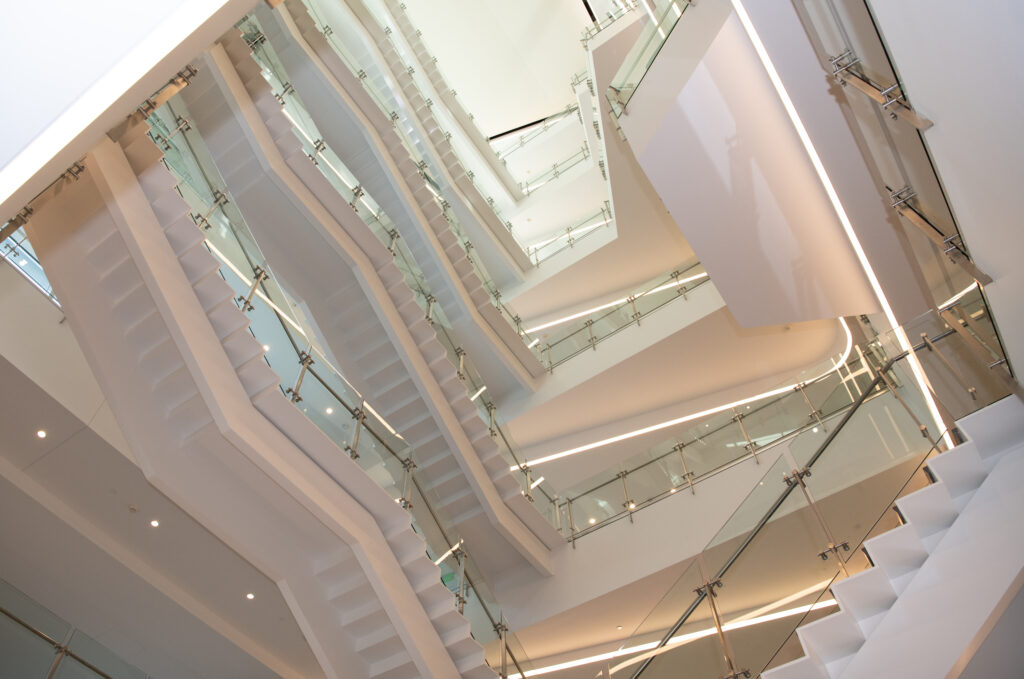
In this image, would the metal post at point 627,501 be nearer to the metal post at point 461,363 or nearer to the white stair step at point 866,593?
the metal post at point 461,363

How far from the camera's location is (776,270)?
805cm

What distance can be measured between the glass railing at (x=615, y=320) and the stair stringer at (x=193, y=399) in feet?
22.0

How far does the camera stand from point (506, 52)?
19719 millimetres

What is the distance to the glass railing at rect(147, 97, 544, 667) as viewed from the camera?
5.80m

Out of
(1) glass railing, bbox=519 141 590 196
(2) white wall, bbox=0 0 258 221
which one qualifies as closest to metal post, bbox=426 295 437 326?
(2) white wall, bbox=0 0 258 221

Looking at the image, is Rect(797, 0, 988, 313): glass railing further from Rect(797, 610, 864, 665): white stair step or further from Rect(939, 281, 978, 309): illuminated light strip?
Rect(797, 610, 864, 665): white stair step

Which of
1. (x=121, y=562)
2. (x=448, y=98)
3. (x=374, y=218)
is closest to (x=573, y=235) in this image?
(x=448, y=98)

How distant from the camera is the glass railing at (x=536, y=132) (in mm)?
19109

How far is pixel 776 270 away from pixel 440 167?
8360mm

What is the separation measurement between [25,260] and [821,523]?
609 cm

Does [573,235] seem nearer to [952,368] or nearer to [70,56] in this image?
[952,368]

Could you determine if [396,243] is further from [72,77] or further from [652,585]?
[72,77]

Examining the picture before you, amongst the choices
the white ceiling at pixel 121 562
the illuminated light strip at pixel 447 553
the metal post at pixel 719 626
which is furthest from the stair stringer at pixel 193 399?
the metal post at pixel 719 626

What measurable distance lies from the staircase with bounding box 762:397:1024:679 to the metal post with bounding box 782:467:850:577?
0.22 m
